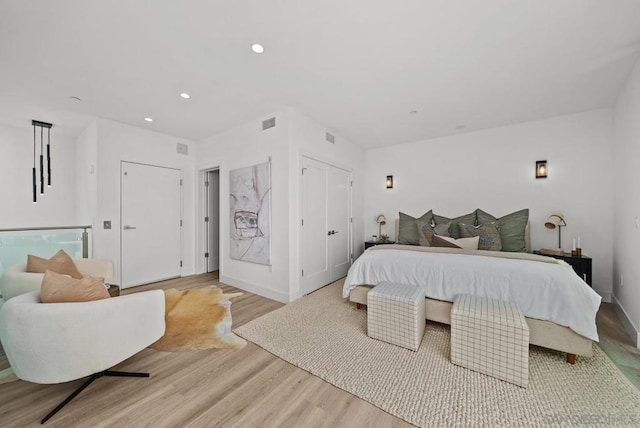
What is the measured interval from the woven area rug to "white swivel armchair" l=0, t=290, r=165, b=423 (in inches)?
44.8

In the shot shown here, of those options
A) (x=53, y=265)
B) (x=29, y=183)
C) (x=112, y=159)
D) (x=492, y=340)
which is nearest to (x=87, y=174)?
(x=112, y=159)

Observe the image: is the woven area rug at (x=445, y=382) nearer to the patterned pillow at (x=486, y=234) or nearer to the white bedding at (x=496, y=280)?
the white bedding at (x=496, y=280)

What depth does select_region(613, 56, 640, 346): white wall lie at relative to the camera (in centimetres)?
225

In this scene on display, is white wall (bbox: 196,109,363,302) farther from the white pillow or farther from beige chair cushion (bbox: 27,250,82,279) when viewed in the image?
the white pillow

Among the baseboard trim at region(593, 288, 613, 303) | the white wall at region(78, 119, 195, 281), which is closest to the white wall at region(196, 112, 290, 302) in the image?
the white wall at region(78, 119, 195, 281)

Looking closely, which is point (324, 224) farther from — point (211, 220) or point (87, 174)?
point (87, 174)

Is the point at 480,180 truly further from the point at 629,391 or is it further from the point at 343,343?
the point at 343,343

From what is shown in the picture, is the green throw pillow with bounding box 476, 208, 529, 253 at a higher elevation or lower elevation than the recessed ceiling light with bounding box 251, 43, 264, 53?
lower

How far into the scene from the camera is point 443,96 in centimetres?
293

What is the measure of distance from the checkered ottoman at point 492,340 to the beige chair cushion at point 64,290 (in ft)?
8.60

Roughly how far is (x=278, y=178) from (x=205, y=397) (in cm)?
247

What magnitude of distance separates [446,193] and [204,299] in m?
4.30

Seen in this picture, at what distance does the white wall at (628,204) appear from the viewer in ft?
7.38

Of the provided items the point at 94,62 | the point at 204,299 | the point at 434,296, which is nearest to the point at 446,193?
the point at 434,296
